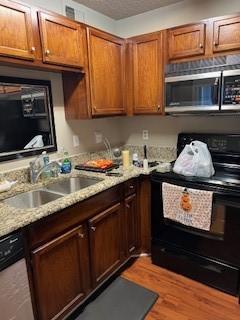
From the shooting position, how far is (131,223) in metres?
2.23

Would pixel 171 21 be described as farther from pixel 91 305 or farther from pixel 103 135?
pixel 91 305

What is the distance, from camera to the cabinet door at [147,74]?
228cm

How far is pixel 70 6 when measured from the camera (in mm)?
2238

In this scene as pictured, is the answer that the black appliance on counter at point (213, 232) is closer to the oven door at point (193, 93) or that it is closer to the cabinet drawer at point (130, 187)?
the cabinet drawer at point (130, 187)

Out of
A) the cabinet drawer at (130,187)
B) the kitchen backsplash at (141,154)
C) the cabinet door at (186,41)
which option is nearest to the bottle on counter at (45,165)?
the kitchen backsplash at (141,154)

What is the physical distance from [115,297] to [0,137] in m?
1.53

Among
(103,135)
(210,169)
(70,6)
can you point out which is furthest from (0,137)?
(210,169)

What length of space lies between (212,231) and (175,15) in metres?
2.07

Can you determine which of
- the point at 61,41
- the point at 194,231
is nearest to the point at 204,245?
the point at 194,231

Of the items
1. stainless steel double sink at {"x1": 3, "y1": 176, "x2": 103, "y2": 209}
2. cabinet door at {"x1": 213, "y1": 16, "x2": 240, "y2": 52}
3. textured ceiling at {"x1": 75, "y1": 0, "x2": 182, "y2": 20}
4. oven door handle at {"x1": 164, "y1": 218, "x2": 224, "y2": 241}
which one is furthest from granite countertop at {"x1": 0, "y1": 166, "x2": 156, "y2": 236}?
textured ceiling at {"x1": 75, "y1": 0, "x2": 182, "y2": 20}

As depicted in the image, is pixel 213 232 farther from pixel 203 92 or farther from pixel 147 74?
pixel 147 74

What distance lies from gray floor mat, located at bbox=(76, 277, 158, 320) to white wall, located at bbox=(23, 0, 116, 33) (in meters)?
2.42

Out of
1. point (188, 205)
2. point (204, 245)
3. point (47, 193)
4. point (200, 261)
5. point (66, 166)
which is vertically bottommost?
point (200, 261)

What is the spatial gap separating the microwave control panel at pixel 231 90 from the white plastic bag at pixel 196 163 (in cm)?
42
